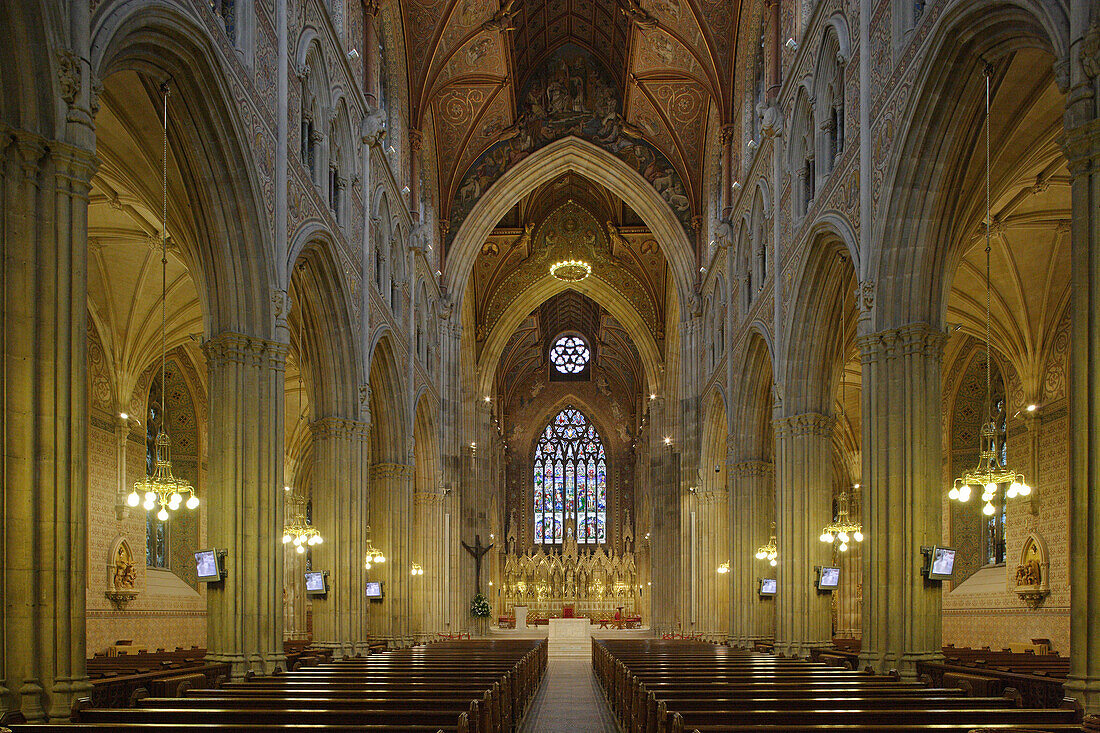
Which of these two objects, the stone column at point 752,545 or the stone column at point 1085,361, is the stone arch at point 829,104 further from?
the stone column at point 752,545

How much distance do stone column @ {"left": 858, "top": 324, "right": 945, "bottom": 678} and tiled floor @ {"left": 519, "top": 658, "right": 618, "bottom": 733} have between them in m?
4.47

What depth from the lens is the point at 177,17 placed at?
13.0 m

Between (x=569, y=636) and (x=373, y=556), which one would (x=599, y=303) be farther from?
(x=373, y=556)

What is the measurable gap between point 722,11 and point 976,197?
51.5 ft

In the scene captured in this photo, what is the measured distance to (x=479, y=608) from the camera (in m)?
44.5

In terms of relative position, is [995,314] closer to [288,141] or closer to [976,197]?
[976,197]

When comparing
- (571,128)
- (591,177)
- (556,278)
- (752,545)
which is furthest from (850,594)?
(571,128)

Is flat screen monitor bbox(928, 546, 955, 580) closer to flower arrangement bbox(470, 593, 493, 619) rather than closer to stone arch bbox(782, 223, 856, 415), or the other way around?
stone arch bbox(782, 223, 856, 415)

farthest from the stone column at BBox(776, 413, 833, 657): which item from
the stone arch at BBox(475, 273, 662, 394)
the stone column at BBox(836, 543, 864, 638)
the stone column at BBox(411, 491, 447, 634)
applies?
the stone arch at BBox(475, 273, 662, 394)

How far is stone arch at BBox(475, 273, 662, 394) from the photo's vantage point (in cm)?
4644

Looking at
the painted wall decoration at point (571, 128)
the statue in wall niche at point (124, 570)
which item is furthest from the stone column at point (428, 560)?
the painted wall decoration at point (571, 128)

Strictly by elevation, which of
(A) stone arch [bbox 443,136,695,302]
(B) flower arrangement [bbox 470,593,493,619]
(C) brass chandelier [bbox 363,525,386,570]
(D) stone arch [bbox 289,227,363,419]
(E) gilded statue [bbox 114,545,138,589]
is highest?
(A) stone arch [bbox 443,136,695,302]

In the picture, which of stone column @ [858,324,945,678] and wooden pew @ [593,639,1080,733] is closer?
wooden pew @ [593,639,1080,733]

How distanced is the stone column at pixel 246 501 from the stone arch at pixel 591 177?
21637mm
